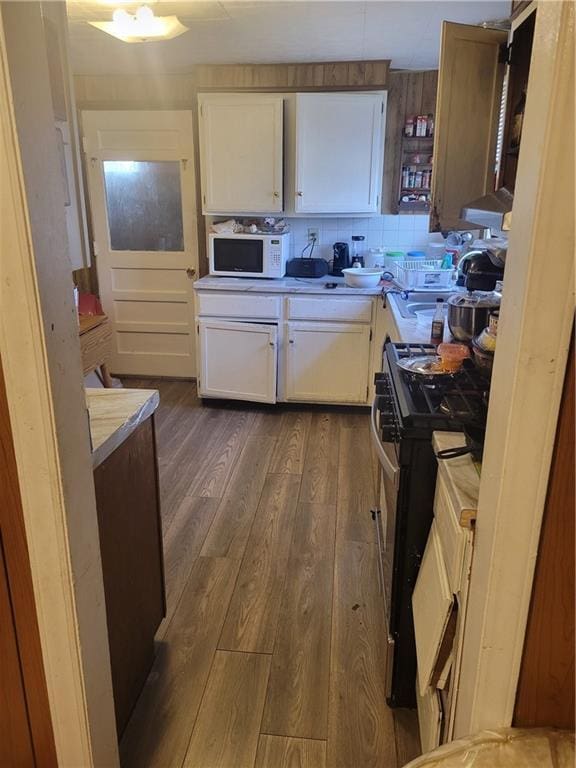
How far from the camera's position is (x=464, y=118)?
218 centimetres

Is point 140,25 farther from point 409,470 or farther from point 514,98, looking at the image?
point 409,470

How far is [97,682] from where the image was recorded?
3.97ft

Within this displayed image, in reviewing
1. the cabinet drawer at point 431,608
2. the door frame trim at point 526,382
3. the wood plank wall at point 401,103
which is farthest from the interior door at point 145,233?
the door frame trim at point 526,382

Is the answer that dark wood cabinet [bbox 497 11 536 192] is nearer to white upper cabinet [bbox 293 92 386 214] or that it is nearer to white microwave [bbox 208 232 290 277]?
white upper cabinet [bbox 293 92 386 214]

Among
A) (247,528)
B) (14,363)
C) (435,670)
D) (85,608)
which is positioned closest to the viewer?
(14,363)

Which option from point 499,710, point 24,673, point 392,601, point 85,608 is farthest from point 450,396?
point 24,673

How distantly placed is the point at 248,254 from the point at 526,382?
10.7 feet

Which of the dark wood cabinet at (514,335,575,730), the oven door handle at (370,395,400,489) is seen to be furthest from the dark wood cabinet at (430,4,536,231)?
the dark wood cabinet at (514,335,575,730)

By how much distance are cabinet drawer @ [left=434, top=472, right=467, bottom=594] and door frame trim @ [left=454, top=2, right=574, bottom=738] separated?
66 millimetres

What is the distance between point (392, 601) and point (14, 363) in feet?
3.95

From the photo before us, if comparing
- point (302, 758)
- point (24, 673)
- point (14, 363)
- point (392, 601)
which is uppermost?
point (14, 363)

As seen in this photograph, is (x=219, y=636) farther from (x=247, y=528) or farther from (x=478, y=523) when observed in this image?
(x=478, y=523)

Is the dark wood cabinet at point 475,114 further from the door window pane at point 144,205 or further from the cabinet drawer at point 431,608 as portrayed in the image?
the door window pane at point 144,205

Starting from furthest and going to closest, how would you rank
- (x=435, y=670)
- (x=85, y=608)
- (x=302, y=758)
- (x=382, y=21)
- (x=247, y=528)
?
(x=382, y=21), (x=247, y=528), (x=302, y=758), (x=435, y=670), (x=85, y=608)
